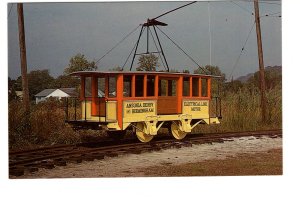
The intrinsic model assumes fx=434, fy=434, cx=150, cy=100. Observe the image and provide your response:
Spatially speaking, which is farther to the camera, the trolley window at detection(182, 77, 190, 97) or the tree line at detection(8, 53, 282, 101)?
the trolley window at detection(182, 77, 190, 97)

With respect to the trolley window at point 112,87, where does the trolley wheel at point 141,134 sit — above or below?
below

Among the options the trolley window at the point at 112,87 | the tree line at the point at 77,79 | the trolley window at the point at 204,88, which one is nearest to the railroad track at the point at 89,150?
the trolley window at the point at 204,88

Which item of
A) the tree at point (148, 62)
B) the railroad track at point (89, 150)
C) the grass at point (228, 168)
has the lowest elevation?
the grass at point (228, 168)

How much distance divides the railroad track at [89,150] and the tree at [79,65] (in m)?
2.18

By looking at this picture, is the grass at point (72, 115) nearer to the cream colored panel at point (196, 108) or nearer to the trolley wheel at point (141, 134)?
the cream colored panel at point (196, 108)

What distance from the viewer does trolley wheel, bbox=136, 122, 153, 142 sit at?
13.1 m

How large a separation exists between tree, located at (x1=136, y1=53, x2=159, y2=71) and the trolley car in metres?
0.16

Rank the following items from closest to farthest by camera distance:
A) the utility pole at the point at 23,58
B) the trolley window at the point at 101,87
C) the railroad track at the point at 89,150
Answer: the railroad track at the point at 89,150
the utility pole at the point at 23,58
the trolley window at the point at 101,87

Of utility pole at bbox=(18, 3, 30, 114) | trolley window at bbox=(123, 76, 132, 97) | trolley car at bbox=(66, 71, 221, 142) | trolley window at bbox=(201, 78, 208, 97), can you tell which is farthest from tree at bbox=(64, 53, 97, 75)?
trolley window at bbox=(201, 78, 208, 97)

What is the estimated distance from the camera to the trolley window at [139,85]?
12.8 metres

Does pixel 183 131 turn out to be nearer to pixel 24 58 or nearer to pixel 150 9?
pixel 150 9

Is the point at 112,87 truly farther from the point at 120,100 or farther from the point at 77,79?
the point at 77,79

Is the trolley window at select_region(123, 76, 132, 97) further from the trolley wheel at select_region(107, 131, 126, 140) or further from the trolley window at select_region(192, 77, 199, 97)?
the trolley window at select_region(192, 77, 199, 97)

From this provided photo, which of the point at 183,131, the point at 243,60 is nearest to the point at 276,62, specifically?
the point at 243,60
